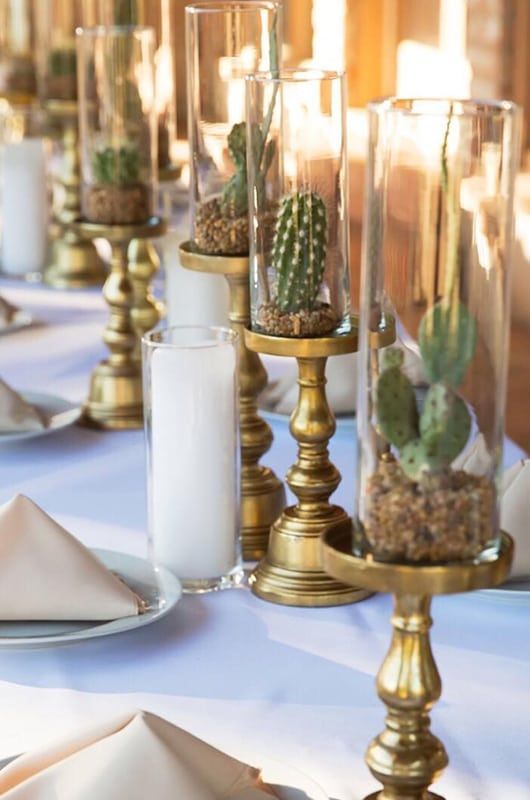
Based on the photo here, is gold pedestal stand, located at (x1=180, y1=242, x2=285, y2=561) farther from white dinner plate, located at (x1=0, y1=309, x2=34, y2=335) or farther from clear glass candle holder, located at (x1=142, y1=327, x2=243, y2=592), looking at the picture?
white dinner plate, located at (x1=0, y1=309, x2=34, y2=335)

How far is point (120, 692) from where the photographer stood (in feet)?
3.50

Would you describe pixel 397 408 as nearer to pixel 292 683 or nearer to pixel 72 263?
pixel 292 683

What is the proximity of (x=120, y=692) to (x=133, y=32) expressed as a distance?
1.14 metres

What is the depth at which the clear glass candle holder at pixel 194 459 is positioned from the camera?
4.07 feet

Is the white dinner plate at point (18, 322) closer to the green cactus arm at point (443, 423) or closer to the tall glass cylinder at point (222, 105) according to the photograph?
the tall glass cylinder at point (222, 105)

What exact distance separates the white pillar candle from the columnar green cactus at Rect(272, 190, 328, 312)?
695 millimetres

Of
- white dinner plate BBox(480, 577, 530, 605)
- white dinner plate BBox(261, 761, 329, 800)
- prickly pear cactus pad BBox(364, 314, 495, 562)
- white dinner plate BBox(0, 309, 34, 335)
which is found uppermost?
prickly pear cactus pad BBox(364, 314, 495, 562)

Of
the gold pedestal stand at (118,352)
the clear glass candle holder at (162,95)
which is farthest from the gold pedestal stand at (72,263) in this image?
the gold pedestal stand at (118,352)

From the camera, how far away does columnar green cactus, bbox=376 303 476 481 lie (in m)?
0.74

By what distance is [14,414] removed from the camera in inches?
67.2

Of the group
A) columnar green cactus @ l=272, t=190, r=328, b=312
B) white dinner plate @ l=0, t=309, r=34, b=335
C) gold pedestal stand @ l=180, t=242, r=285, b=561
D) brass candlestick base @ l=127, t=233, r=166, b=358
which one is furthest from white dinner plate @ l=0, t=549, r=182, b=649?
white dinner plate @ l=0, t=309, r=34, b=335

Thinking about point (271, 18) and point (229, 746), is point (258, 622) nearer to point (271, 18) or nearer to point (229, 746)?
point (229, 746)

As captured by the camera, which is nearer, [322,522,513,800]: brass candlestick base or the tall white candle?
[322,522,513,800]: brass candlestick base

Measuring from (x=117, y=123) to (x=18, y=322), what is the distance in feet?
1.72
